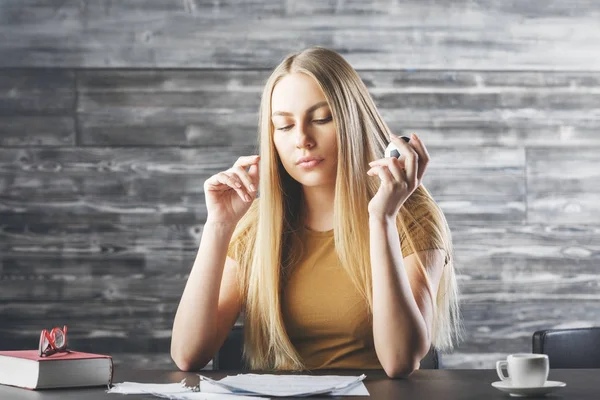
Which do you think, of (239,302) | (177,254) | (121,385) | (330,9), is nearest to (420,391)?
(121,385)

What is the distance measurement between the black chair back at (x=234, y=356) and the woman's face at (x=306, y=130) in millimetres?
446

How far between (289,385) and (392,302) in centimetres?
34

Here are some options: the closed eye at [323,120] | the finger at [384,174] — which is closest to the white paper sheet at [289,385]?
the finger at [384,174]

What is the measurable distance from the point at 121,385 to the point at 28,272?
1683 millimetres

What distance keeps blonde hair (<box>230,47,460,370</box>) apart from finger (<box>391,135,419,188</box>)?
0.22 m

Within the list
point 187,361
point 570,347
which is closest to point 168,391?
point 187,361

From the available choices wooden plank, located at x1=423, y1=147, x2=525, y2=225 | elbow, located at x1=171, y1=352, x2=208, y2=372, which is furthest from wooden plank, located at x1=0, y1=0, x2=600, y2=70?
elbow, located at x1=171, y1=352, x2=208, y2=372

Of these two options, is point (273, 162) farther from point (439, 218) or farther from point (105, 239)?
point (105, 239)

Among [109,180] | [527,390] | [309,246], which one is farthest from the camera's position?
[109,180]

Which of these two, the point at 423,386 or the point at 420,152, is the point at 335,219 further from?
the point at 423,386

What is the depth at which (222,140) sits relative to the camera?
2.97 m

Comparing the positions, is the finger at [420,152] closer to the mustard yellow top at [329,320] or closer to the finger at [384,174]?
the finger at [384,174]

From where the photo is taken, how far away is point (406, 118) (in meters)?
2.99

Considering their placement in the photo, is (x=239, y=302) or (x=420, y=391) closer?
(x=420, y=391)
